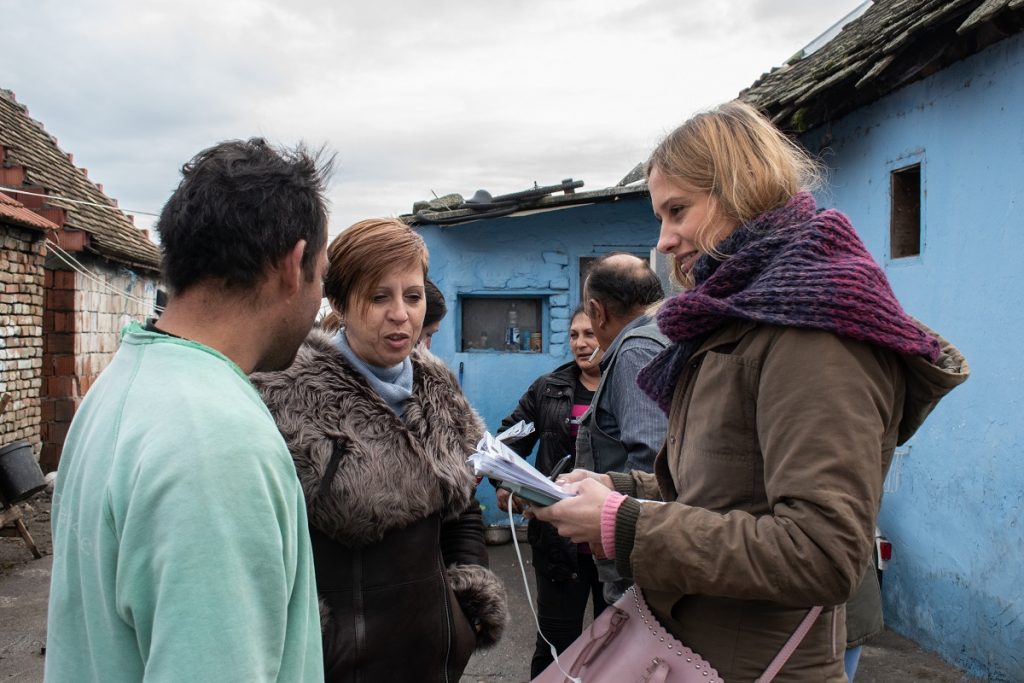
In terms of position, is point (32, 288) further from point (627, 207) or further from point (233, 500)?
point (233, 500)

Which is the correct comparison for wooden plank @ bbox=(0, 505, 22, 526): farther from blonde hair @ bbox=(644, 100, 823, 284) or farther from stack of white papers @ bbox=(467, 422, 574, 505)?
blonde hair @ bbox=(644, 100, 823, 284)

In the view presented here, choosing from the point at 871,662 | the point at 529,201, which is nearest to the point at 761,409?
the point at 871,662

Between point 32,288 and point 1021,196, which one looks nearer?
point 1021,196

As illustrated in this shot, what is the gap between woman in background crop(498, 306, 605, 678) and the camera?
344cm

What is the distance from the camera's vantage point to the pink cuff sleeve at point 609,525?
1509 mm

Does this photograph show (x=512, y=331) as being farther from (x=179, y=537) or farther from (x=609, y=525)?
(x=179, y=537)

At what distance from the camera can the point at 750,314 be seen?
141cm

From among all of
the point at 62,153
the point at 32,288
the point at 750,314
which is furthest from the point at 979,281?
the point at 62,153

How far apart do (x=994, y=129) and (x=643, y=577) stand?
395 cm

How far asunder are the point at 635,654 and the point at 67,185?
15578 millimetres

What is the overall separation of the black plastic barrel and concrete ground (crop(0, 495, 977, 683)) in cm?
74

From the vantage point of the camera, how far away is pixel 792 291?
138 centimetres

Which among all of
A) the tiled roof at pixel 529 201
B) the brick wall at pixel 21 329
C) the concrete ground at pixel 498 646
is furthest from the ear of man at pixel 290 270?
the brick wall at pixel 21 329

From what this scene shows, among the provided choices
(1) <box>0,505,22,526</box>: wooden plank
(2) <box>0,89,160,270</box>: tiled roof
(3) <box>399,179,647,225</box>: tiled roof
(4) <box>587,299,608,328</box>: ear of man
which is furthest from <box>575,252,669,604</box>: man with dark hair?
(2) <box>0,89,160,270</box>: tiled roof
